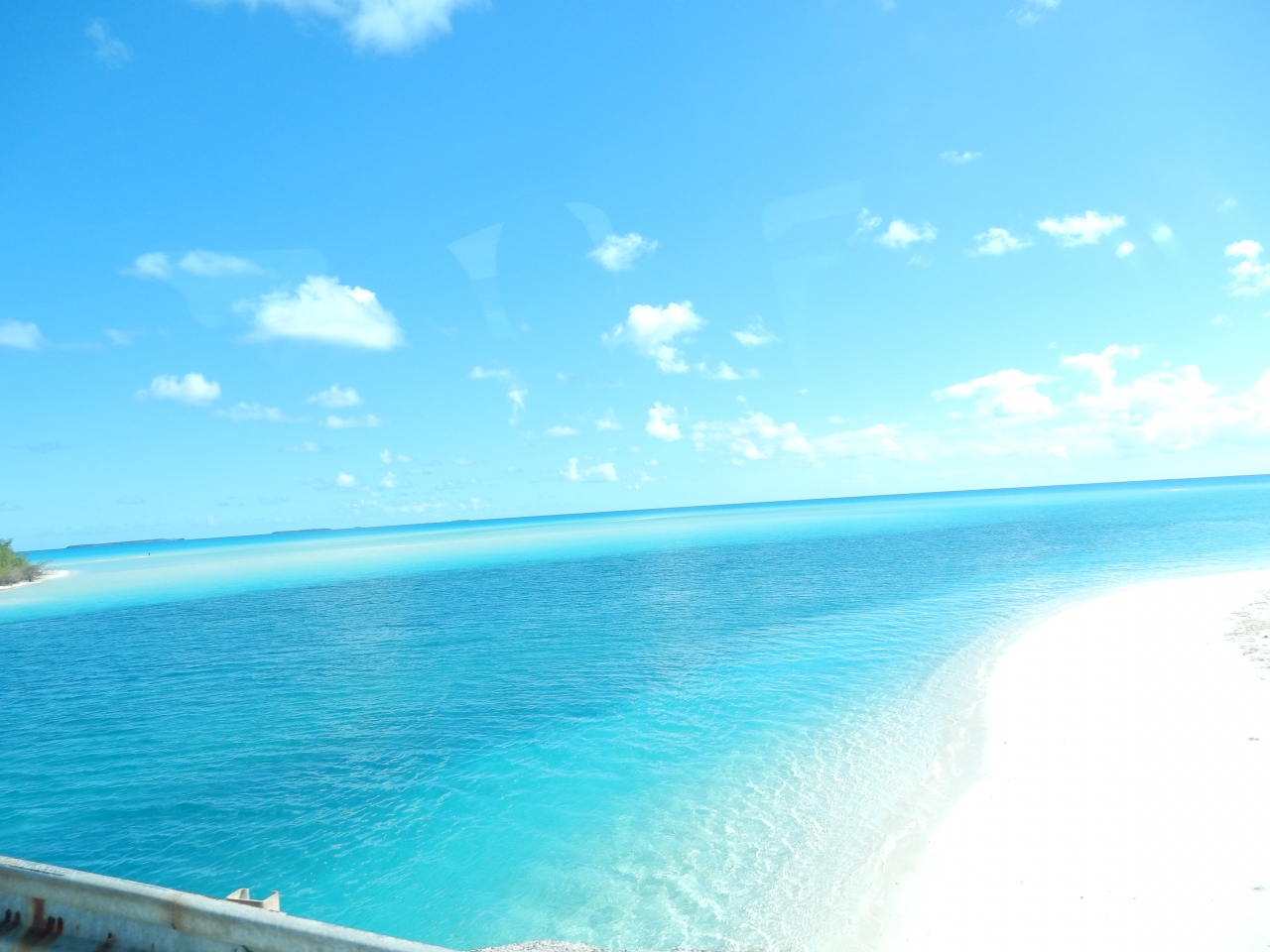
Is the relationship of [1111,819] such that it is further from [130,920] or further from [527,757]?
[130,920]

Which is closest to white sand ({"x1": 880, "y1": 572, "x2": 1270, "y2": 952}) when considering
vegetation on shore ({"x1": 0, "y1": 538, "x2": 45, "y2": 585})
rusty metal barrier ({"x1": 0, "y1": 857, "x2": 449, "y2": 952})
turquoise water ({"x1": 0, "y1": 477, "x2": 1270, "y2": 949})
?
turquoise water ({"x1": 0, "y1": 477, "x2": 1270, "y2": 949})

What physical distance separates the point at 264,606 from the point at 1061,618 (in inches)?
1856

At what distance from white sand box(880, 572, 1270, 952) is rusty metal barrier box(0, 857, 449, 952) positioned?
24.0 feet

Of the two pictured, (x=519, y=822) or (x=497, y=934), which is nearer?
(x=497, y=934)

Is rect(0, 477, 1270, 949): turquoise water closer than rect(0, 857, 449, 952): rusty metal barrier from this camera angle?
No

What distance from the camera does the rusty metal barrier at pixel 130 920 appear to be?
4.10 metres

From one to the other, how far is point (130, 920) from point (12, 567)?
324 ft

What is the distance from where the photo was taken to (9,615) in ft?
153

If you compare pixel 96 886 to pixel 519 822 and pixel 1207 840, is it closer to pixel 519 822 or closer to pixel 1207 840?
pixel 519 822

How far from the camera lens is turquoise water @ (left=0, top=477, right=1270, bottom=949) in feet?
31.4

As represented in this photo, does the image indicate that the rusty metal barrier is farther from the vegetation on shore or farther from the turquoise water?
the vegetation on shore

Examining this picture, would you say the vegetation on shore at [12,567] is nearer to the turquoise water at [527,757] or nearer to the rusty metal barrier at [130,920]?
the turquoise water at [527,757]

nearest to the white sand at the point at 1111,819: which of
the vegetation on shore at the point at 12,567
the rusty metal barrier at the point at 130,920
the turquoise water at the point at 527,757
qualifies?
the turquoise water at the point at 527,757

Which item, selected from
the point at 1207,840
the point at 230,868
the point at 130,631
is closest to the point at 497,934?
the point at 230,868
